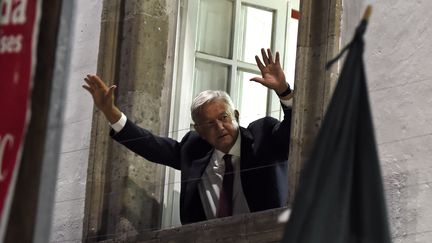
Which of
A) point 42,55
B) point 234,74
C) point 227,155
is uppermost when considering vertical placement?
point 234,74

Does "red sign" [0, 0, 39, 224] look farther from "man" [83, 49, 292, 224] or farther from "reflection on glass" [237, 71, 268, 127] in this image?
"reflection on glass" [237, 71, 268, 127]

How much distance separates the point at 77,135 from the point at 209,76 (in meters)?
0.86

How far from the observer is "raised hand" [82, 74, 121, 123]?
32.8 ft

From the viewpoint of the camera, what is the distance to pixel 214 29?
11211 millimetres

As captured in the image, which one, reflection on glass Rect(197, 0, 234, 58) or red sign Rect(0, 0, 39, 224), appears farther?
reflection on glass Rect(197, 0, 234, 58)

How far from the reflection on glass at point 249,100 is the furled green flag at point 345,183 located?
15.7 feet

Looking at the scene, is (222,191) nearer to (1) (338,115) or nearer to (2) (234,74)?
(2) (234,74)

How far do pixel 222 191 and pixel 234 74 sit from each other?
132 cm

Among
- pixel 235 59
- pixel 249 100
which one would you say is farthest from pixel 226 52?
pixel 249 100

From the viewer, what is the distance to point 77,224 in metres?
10.9

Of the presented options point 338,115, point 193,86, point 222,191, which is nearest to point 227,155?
point 222,191

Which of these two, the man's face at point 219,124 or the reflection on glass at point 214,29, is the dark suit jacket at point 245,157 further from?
the reflection on glass at point 214,29

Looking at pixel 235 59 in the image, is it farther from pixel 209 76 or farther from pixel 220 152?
pixel 220 152

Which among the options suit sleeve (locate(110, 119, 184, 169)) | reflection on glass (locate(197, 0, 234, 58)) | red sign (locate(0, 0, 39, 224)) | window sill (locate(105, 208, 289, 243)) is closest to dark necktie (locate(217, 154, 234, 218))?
window sill (locate(105, 208, 289, 243))
